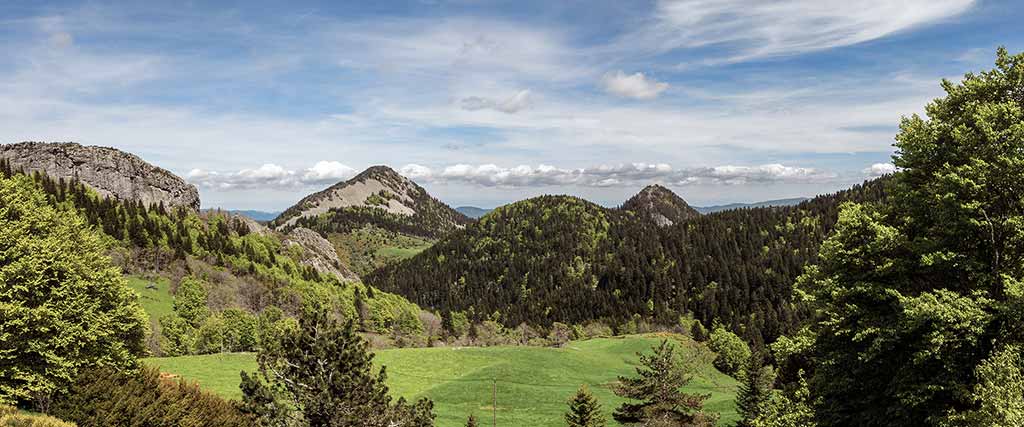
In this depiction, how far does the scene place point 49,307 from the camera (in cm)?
2914

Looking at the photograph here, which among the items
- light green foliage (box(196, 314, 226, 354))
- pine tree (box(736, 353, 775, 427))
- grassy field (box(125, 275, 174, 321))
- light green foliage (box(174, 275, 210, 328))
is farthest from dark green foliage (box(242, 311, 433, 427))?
grassy field (box(125, 275, 174, 321))

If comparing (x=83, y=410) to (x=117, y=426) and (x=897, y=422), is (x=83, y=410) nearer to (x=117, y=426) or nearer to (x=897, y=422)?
(x=117, y=426)

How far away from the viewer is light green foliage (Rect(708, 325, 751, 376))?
118938 millimetres

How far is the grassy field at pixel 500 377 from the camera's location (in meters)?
66.3

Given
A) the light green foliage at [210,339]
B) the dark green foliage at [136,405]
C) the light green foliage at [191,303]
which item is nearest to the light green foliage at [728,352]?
the light green foliage at [210,339]

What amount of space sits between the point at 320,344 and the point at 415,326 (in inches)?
5001

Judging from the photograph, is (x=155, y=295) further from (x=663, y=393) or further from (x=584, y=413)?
(x=663, y=393)

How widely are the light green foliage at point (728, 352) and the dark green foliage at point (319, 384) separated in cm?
9650

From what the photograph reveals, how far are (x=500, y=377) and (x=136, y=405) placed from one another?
60665 millimetres

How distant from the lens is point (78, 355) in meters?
30.1

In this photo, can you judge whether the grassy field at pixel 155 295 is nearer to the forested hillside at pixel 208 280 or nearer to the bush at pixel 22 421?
the forested hillside at pixel 208 280

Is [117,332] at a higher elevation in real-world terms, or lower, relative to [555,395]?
higher

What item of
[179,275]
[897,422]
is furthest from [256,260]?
[897,422]

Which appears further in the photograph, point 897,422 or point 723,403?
point 723,403
